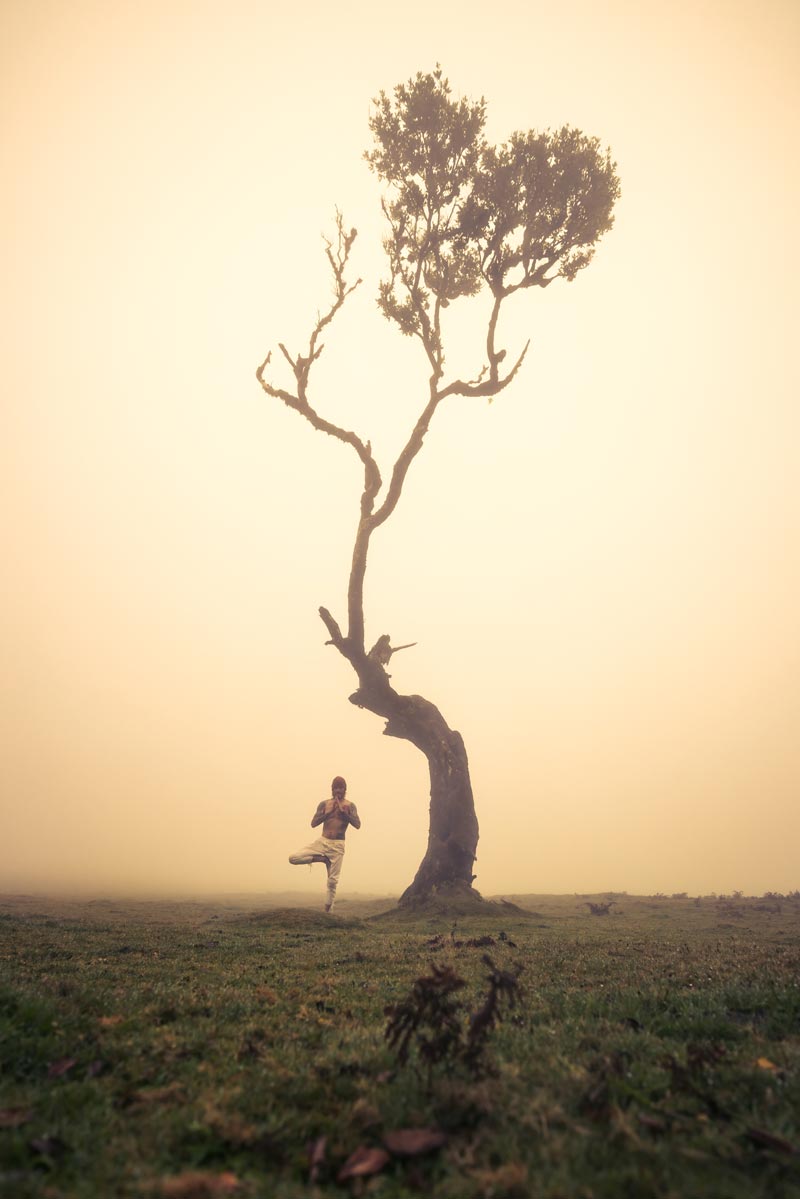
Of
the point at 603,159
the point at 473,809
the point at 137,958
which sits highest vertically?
the point at 603,159

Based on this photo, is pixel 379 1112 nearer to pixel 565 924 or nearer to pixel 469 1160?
pixel 469 1160

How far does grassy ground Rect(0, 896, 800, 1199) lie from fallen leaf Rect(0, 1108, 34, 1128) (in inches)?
0.5

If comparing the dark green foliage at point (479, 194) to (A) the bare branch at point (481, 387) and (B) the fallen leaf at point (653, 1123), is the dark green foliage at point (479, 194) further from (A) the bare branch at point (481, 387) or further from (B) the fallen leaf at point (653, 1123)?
(B) the fallen leaf at point (653, 1123)

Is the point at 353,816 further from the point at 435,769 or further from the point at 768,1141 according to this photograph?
the point at 768,1141

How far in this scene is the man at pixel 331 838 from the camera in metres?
21.6

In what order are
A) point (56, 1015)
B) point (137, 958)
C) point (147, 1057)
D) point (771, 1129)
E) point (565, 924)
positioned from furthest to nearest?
point (565, 924) < point (137, 958) < point (56, 1015) < point (147, 1057) < point (771, 1129)

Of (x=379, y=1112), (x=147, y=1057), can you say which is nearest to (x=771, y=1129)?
(x=379, y=1112)

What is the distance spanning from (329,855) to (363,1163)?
19388mm

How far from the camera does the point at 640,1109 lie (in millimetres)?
4008

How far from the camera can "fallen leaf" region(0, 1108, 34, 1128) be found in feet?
12.1

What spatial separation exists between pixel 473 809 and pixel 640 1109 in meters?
22.1

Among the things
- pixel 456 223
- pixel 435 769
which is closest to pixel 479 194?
pixel 456 223

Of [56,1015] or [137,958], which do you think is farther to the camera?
[137,958]

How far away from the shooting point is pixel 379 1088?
4371 millimetres
